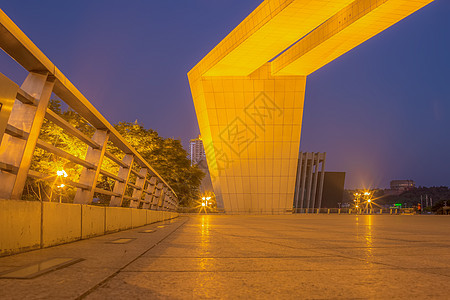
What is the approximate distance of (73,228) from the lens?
18.2 feet

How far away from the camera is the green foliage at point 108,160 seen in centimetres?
2430

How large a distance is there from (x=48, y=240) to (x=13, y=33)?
2.19 metres

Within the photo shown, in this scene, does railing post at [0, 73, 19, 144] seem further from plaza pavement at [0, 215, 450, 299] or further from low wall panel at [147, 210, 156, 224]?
low wall panel at [147, 210, 156, 224]

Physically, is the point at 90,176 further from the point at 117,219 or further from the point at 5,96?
the point at 5,96

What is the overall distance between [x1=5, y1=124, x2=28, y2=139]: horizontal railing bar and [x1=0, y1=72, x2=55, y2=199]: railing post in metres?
0.03

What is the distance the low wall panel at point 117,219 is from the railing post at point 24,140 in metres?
3.25

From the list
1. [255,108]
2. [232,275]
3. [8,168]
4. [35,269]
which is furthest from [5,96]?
[255,108]

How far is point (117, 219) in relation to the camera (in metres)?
8.09

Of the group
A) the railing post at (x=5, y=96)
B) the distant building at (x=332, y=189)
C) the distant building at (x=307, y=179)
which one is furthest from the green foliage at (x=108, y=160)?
the distant building at (x=332, y=189)

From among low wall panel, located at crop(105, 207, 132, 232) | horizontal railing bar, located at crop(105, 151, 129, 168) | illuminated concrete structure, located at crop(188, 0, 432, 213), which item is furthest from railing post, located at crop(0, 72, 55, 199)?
illuminated concrete structure, located at crop(188, 0, 432, 213)

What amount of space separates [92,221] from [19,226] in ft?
7.92

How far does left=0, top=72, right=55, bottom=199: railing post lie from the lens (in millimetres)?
4066

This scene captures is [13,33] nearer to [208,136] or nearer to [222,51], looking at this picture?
[222,51]

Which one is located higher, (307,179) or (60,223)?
(307,179)
